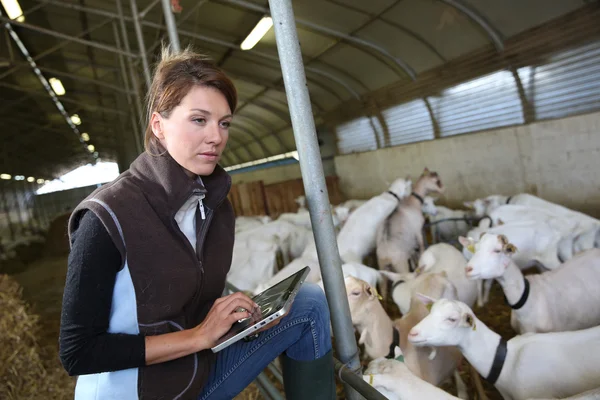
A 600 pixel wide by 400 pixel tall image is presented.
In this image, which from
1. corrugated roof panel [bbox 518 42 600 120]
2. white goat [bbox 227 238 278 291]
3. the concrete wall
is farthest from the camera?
the concrete wall

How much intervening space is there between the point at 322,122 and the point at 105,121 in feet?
53.1

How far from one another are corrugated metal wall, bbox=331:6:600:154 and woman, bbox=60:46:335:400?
6437mm

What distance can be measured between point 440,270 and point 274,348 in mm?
3067

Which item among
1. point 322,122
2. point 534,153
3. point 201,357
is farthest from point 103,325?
point 322,122

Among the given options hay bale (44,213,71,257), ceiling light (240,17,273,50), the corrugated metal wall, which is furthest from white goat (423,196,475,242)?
hay bale (44,213,71,257)

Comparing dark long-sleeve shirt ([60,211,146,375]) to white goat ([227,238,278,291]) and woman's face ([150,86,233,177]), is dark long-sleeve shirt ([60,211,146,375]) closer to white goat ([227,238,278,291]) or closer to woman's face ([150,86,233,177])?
woman's face ([150,86,233,177])

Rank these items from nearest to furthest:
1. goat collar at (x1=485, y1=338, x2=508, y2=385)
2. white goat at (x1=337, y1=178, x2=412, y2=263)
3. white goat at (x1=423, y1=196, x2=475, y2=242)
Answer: goat collar at (x1=485, y1=338, x2=508, y2=385) → white goat at (x1=337, y1=178, x2=412, y2=263) → white goat at (x1=423, y1=196, x2=475, y2=242)

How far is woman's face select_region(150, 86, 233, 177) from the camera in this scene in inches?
62.2

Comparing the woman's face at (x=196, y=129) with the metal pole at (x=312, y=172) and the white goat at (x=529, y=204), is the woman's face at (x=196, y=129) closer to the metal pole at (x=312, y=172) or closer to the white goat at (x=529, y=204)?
the metal pole at (x=312, y=172)

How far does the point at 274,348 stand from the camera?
1.75 m

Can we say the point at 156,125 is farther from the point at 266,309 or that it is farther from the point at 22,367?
the point at 22,367

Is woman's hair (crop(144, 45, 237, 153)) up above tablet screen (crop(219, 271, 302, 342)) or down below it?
above

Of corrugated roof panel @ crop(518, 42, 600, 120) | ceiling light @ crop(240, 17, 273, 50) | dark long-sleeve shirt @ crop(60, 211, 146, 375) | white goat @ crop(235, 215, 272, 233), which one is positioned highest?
ceiling light @ crop(240, 17, 273, 50)

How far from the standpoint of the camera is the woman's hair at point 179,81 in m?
1.57
